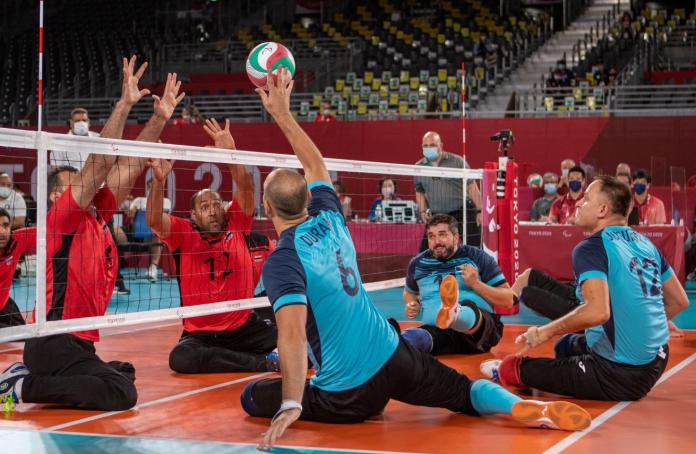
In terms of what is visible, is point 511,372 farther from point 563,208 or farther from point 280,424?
point 563,208

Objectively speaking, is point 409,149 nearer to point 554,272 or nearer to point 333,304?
point 554,272

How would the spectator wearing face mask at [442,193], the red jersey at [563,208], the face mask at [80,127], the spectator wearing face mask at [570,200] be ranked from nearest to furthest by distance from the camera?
the face mask at [80,127]
the spectator wearing face mask at [442,193]
the spectator wearing face mask at [570,200]
the red jersey at [563,208]

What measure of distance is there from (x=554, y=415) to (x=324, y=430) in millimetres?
1147

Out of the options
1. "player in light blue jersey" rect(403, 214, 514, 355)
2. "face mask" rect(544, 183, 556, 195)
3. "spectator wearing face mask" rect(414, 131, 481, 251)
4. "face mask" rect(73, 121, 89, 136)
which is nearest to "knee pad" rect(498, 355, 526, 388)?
"player in light blue jersey" rect(403, 214, 514, 355)

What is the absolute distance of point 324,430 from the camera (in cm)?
496

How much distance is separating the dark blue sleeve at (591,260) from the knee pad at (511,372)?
0.69m

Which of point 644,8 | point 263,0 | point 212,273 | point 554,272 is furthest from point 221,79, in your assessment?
point 212,273

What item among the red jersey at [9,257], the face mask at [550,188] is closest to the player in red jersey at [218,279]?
the red jersey at [9,257]

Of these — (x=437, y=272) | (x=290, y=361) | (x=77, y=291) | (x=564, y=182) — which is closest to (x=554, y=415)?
(x=290, y=361)

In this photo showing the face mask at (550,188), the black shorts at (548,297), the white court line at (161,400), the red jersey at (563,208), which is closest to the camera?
the white court line at (161,400)

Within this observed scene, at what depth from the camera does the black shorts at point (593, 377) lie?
562 centimetres

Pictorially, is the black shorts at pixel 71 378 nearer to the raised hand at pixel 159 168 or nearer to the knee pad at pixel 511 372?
the raised hand at pixel 159 168

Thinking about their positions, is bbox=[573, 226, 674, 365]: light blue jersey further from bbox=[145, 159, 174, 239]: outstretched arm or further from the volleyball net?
bbox=[145, 159, 174, 239]: outstretched arm

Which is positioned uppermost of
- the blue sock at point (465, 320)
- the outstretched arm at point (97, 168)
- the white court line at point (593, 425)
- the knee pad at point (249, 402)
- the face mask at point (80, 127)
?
the face mask at point (80, 127)
